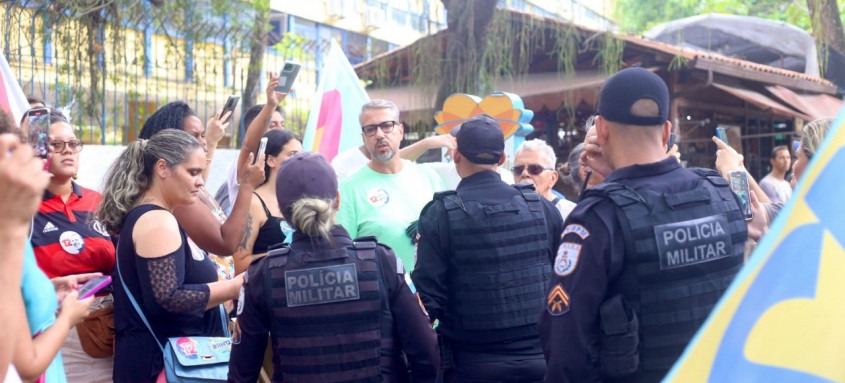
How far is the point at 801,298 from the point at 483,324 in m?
1.96

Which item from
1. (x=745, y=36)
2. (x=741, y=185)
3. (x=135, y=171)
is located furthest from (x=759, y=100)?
(x=135, y=171)

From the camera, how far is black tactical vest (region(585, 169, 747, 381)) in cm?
273

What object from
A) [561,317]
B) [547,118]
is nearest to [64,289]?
[561,317]

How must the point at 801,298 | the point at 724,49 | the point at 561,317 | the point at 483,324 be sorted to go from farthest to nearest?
1. the point at 724,49
2. the point at 483,324
3. the point at 561,317
4. the point at 801,298

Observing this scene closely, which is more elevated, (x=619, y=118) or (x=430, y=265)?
(x=619, y=118)

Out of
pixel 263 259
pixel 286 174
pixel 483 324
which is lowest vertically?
pixel 483 324

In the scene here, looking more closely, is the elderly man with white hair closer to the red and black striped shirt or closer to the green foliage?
the red and black striped shirt

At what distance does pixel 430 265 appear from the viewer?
3.84 m

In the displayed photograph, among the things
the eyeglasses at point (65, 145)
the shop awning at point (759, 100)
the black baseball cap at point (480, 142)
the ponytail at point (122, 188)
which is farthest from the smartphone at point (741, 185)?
the shop awning at point (759, 100)

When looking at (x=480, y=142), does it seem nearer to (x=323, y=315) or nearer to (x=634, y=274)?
(x=323, y=315)

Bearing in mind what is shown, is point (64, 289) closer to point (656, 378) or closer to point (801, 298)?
point (656, 378)

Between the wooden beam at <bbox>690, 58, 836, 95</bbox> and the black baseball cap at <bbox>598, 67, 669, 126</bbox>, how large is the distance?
337 inches

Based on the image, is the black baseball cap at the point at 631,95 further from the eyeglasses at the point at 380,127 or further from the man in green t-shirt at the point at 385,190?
the eyeglasses at the point at 380,127

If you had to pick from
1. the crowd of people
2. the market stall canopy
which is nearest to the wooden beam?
the market stall canopy
